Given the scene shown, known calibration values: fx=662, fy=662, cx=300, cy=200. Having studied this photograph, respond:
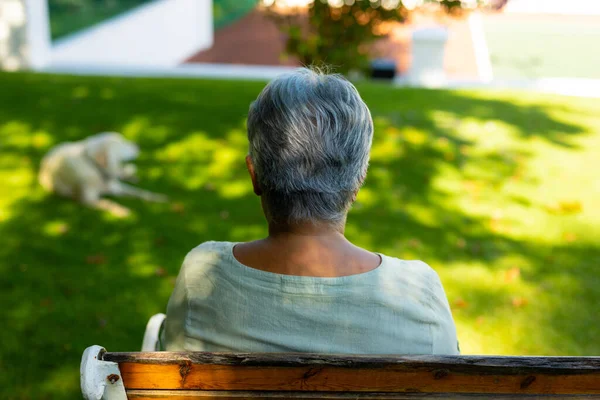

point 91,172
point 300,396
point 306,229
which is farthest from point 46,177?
point 300,396

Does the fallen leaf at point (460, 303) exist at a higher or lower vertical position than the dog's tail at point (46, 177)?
lower

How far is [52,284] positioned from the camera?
428 centimetres

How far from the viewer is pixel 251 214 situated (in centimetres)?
535

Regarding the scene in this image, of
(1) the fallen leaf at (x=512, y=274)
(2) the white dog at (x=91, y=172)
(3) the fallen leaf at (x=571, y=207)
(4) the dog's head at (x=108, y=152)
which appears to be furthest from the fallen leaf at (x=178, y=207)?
(3) the fallen leaf at (x=571, y=207)

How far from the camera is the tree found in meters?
7.98

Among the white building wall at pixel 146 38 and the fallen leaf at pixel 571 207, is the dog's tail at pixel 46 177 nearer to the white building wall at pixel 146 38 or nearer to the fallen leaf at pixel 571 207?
the fallen leaf at pixel 571 207

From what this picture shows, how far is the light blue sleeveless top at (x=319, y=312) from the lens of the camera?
1.74 meters

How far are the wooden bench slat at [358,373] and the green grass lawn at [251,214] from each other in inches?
85.1

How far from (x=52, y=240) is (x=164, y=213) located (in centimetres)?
89

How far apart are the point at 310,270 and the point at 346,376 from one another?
38 cm

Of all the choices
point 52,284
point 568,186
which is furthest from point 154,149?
point 568,186

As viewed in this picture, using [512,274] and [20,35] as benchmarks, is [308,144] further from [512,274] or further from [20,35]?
[20,35]

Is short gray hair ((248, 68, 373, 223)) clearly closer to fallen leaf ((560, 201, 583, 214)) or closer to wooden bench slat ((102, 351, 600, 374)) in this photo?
wooden bench slat ((102, 351, 600, 374))

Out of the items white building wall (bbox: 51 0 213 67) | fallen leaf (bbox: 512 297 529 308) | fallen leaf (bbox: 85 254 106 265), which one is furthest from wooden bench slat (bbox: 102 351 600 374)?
white building wall (bbox: 51 0 213 67)
